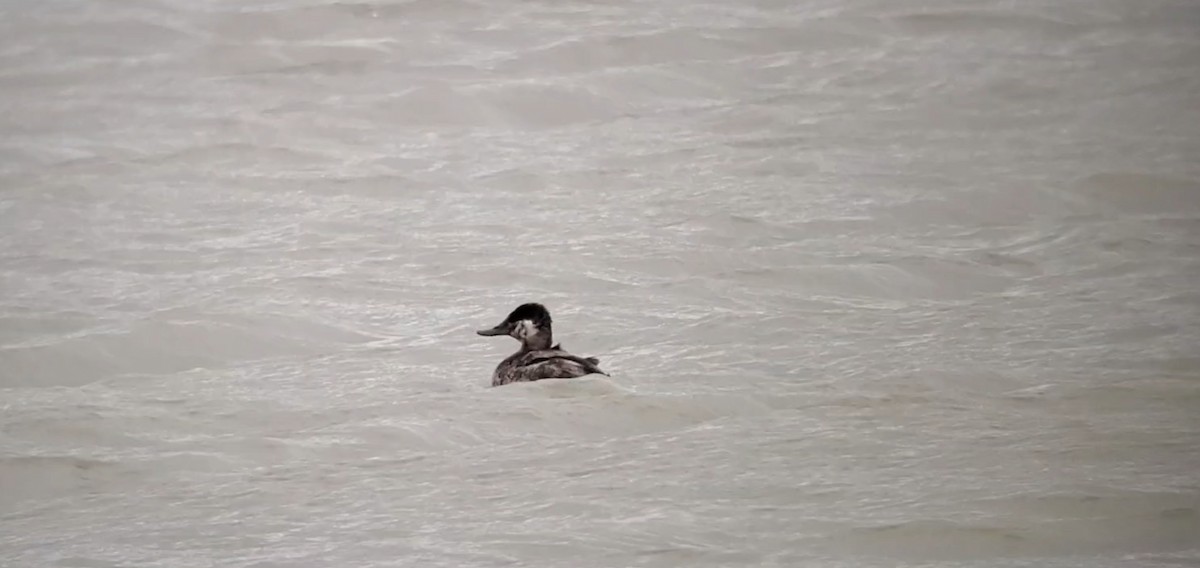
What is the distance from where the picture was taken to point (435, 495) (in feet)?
23.3

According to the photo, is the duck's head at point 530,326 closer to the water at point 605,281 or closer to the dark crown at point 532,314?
the dark crown at point 532,314

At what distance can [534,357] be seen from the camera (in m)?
8.16

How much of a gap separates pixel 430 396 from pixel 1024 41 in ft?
22.6

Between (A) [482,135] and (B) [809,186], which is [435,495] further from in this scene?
(A) [482,135]

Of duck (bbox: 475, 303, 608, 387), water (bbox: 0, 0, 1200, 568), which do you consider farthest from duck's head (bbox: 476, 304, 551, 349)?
water (bbox: 0, 0, 1200, 568)

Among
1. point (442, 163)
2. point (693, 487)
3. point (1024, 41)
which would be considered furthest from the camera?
point (1024, 41)

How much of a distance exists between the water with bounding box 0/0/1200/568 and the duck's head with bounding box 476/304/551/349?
0.28 metres

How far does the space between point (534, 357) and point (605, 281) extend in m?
1.63

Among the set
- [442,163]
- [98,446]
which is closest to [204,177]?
[442,163]

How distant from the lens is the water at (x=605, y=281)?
22.7 ft

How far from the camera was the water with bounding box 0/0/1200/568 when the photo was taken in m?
6.91

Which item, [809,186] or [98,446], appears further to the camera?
[809,186]

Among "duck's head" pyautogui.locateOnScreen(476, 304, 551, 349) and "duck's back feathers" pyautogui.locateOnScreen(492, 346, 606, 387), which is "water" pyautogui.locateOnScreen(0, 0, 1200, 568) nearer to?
"duck's back feathers" pyautogui.locateOnScreen(492, 346, 606, 387)

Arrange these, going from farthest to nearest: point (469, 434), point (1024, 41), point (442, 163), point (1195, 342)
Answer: point (1024, 41)
point (442, 163)
point (1195, 342)
point (469, 434)
